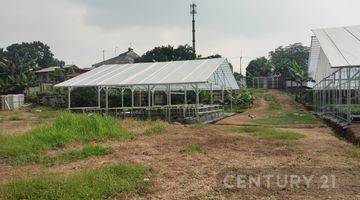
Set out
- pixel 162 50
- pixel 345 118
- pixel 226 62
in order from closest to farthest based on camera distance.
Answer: pixel 345 118, pixel 226 62, pixel 162 50

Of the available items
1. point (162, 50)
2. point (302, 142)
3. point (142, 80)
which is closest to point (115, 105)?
point (142, 80)

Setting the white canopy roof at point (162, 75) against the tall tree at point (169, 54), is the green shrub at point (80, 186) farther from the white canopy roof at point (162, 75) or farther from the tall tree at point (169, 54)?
the tall tree at point (169, 54)

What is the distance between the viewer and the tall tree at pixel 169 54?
42.4 m

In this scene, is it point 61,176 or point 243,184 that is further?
point 61,176

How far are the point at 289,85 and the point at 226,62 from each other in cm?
2407

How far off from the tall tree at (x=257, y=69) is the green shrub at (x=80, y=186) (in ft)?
161

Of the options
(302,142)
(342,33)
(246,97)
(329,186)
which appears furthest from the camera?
(246,97)

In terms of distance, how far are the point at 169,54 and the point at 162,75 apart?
780 inches

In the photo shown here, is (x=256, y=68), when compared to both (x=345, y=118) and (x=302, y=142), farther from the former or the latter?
(x=302, y=142)

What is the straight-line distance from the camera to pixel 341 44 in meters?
19.0

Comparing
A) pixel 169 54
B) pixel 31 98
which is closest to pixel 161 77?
pixel 31 98

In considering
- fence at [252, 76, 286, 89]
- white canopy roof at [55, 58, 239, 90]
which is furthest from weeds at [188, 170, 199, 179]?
fence at [252, 76, 286, 89]

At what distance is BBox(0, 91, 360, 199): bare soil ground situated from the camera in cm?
601

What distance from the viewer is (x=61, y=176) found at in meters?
6.88
